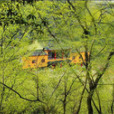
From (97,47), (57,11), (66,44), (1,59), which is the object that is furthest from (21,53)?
(97,47)

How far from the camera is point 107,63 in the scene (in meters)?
4.34

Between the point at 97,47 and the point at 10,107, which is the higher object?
the point at 97,47

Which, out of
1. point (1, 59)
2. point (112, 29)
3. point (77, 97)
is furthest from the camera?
point (77, 97)

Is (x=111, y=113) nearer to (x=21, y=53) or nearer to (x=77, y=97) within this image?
(x=77, y=97)

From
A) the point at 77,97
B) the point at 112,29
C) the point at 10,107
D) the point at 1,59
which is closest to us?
the point at 1,59

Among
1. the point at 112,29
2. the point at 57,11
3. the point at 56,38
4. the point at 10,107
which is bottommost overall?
the point at 10,107

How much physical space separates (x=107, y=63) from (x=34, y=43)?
307 centimetres

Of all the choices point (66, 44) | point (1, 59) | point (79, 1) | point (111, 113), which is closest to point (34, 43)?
point (66, 44)

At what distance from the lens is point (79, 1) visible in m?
4.62

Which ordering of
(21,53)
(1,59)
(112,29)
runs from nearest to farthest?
1. (1,59)
2. (112,29)
3. (21,53)

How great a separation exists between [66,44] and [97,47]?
120cm

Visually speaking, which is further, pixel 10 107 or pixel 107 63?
pixel 10 107

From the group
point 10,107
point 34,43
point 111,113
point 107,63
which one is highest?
point 34,43

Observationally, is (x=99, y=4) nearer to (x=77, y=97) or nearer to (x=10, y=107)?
(x=77, y=97)
